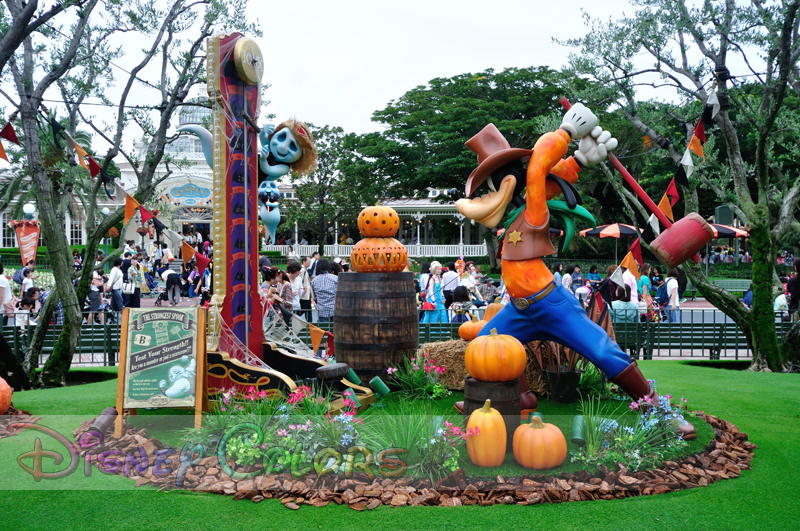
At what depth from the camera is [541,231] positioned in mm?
4824

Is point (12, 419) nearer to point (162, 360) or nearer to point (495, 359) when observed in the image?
point (162, 360)

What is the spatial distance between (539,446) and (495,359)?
2.09ft

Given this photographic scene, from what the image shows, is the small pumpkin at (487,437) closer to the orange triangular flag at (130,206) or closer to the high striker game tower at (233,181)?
the high striker game tower at (233,181)

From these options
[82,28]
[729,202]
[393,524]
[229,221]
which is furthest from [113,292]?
[729,202]

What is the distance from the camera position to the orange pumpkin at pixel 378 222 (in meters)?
6.16

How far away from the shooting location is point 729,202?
9.30 metres

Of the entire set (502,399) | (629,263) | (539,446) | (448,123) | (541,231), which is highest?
(448,123)

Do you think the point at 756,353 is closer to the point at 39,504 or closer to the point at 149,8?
the point at 39,504

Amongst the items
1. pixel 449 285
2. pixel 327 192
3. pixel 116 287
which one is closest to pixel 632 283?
pixel 449 285

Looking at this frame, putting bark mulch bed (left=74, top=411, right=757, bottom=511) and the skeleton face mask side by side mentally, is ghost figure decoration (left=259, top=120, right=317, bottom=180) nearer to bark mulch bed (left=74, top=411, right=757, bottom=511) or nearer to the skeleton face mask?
the skeleton face mask

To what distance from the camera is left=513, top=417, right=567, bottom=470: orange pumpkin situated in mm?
3898

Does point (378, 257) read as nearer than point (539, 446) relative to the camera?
No

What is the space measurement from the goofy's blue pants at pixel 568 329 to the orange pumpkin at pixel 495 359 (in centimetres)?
62

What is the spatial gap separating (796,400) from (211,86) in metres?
6.71
